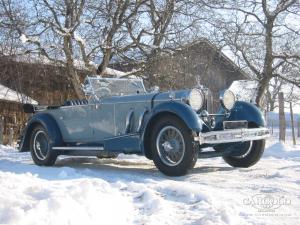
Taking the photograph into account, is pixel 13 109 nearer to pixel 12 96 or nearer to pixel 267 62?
pixel 12 96

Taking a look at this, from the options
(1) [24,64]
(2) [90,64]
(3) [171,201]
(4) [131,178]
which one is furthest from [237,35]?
(3) [171,201]

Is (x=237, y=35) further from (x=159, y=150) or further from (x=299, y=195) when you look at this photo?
(x=299, y=195)

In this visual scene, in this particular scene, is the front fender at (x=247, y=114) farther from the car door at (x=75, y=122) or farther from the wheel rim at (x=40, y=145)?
the wheel rim at (x=40, y=145)

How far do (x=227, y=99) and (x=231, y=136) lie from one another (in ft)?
2.98

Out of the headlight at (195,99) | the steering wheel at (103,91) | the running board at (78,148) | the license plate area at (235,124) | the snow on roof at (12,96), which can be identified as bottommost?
the running board at (78,148)

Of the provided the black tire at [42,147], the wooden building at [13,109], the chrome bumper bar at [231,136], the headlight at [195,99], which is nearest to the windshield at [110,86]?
the black tire at [42,147]

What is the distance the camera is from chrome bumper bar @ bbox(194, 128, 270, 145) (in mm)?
6801

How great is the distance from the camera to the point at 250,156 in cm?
814

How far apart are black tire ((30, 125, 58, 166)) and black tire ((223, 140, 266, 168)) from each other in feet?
10.3

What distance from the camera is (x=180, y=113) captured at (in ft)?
22.6

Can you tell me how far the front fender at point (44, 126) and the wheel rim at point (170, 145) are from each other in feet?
8.37

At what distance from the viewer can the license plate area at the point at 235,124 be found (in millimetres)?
7371

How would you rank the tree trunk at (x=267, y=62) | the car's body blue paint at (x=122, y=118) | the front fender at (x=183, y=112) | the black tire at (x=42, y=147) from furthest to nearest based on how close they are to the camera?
the tree trunk at (x=267, y=62)
the black tire at (x=42, y=147)
the car's body blue paint at (x=122, y=118)
the front fender at (x=183, y=112)

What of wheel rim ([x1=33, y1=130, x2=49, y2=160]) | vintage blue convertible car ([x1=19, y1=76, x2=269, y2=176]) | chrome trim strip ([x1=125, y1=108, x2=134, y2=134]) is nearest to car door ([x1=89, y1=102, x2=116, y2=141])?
vintage blue convertible car ([x1=19, y1=76, x2=269, y2=176])
